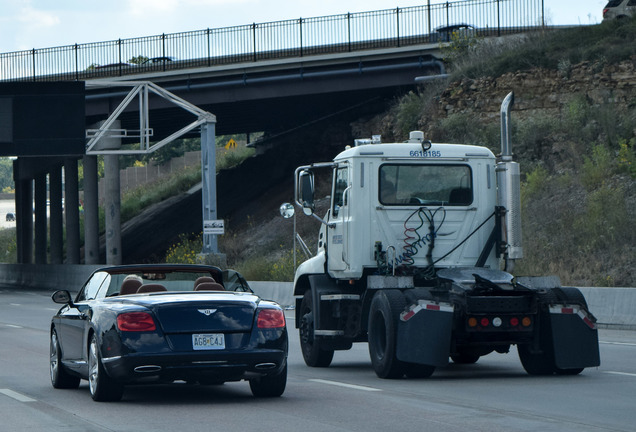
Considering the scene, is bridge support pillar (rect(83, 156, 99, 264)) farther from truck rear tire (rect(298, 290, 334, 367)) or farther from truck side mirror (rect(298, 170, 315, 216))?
truck side mirror (rect(298, 170, 315, 216))

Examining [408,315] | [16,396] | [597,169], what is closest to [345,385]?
[408,315]

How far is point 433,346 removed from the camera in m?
12.4

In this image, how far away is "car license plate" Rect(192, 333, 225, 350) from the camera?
10.4 meters

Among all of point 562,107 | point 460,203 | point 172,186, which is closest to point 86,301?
point 460,203

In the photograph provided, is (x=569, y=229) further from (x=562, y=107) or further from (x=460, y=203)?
(x=460, y=203)

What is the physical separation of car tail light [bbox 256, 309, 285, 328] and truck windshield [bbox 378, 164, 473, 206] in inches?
137

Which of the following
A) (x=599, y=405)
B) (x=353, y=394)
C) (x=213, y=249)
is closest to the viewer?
(x=599, y=405)

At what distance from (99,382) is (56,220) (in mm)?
58797

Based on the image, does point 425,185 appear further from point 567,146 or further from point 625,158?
point 567,146

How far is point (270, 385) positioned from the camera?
448 inches

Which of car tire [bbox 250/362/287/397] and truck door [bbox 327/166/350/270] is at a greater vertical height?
truck door [bbox 327/166/350/270]

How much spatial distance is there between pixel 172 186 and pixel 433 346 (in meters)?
62.9

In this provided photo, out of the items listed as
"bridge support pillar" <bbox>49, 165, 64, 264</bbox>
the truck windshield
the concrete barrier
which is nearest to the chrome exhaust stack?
the truck windshield

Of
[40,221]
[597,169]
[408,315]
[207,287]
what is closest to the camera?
[207,287]
